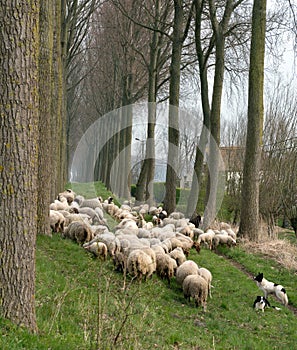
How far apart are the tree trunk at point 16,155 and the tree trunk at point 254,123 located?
11.0 m

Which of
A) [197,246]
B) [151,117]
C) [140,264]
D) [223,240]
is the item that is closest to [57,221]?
[140,264]

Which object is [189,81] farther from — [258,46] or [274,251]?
[274,251]

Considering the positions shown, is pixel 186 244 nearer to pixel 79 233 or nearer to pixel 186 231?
pixel 186 231

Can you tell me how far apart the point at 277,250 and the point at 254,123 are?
12.8 ft

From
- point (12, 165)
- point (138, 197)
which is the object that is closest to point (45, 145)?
point (12, 165)

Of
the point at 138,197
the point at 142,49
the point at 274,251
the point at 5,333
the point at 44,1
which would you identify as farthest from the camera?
the point at 142,49

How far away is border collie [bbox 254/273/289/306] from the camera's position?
387 inches

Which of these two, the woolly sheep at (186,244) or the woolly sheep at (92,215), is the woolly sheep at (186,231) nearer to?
the woolly sheep at (186,244)

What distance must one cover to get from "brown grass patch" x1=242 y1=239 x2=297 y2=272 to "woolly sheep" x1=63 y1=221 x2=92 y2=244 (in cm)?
519

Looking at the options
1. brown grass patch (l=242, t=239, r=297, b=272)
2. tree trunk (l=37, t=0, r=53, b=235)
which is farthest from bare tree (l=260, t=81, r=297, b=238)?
tree trunk (l=37, t=0, r=53, b=235)

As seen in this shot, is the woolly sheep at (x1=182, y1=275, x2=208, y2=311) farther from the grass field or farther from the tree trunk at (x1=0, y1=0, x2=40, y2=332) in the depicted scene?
the tree trunk at (x1=0, y1=0, x2=40, y2=332)

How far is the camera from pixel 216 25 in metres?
17.5

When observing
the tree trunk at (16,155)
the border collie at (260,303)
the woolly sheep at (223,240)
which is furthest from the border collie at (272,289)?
the tree trunk at (16,155)

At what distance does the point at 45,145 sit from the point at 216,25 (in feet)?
31.9
